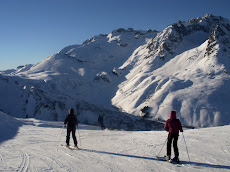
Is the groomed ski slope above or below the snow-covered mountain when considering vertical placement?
below

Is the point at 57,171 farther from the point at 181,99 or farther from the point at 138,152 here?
the point at 181,99

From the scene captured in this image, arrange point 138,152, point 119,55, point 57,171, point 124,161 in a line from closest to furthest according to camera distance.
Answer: point 57,171
point 124,161
point 138,152
point 119,55

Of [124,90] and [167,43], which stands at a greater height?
[167,43]

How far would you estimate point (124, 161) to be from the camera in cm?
878

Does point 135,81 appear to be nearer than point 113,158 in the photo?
No

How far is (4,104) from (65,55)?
97.4 m

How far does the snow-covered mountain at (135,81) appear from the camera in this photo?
5553 centimetres

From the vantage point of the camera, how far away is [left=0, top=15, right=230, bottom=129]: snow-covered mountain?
182ft

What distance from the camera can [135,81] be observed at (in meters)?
98.1

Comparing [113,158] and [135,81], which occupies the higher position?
[135,81]

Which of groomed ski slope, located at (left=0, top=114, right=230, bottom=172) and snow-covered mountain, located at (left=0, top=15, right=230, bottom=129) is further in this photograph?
snow-covered mountain, located at (left=0, top=15, right=230, bottom=129)

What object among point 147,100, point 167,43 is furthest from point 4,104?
point 167,43

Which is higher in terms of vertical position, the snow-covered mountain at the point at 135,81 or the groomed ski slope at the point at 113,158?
the snow-covered mountain at the point at 135,81

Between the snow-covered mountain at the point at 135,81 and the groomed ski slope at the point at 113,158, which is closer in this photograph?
the groomed ski slope at the point at 113,158
